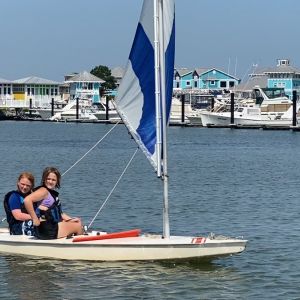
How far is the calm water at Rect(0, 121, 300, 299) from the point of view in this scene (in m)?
16.7

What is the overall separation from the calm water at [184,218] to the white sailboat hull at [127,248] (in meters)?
0.22

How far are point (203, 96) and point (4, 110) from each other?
33.3 m

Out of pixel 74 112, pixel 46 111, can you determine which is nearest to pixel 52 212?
pixel 74 112

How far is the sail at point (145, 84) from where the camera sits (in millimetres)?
17203

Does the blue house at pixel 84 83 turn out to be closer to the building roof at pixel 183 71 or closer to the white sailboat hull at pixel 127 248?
the building roof at pixel 183 71

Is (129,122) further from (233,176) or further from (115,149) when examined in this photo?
(115,149)

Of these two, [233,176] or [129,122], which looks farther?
[233,176]

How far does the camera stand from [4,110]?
160 m

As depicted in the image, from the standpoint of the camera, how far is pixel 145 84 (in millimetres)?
17594

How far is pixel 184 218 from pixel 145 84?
947cm

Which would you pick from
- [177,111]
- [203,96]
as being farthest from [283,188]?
[203,96]

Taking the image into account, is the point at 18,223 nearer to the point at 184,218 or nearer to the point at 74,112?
the point at 184,218

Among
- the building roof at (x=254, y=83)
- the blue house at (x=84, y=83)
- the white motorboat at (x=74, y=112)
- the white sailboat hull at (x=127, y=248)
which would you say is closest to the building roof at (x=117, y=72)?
the blue house at (x=84, y=83)

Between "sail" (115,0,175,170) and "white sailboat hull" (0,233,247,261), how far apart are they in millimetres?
1456
